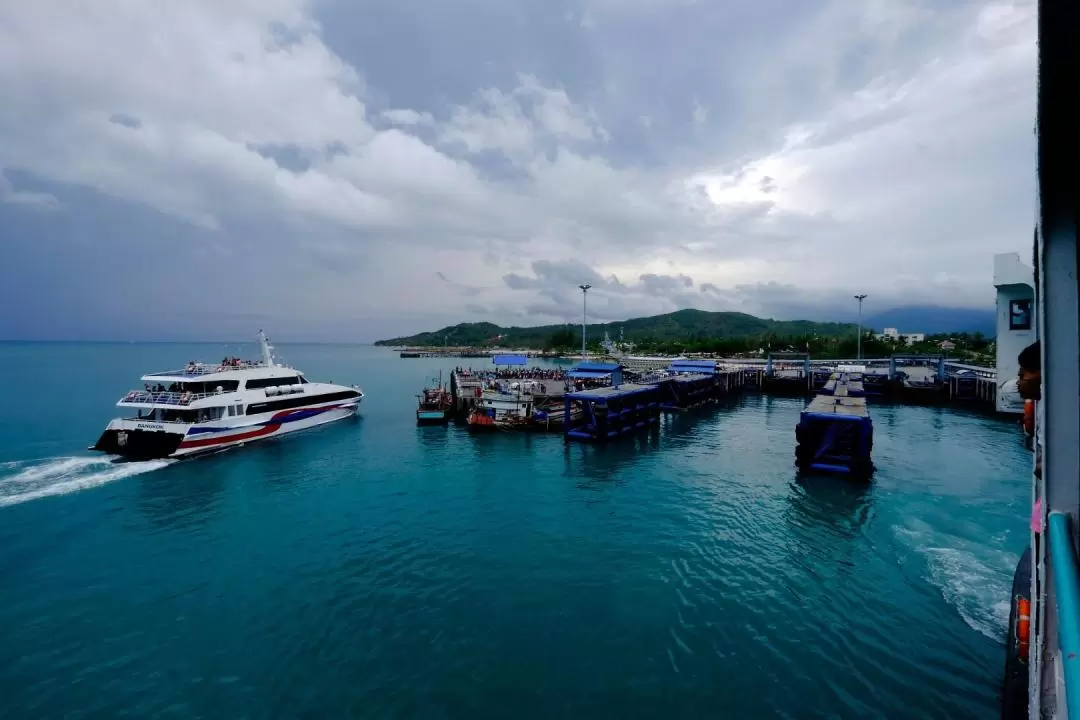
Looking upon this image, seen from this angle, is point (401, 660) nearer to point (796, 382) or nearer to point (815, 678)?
point (815, 678)

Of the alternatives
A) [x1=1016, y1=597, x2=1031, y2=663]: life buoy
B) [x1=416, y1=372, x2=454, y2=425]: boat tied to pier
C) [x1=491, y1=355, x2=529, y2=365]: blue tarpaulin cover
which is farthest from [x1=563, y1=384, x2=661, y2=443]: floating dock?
[x1=1016, y1=597, x2=1031, y2=663]: life buoy

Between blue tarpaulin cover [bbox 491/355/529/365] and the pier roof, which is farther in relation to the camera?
blue tarpaulin cover [bbox 491/355/529/365]

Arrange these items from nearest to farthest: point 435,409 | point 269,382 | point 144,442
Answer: point 144,442, point 269,382, point 435,409

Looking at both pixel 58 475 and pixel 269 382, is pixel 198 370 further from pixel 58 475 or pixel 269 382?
pixel 58 475

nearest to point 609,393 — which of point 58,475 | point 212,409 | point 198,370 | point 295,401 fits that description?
point 295,401

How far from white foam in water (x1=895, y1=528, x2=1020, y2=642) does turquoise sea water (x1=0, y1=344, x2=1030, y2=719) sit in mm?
94

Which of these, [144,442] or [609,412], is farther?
[609,412]

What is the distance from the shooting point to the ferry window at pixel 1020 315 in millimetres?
15219

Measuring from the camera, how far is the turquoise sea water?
10789mm

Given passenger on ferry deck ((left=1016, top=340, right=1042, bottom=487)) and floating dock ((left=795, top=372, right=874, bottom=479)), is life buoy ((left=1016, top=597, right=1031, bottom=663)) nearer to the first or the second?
passenger on ferry deck ((left=1016, top=340, right=1042, bottom=487))

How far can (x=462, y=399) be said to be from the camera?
4784 cm

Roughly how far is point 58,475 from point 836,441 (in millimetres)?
44519

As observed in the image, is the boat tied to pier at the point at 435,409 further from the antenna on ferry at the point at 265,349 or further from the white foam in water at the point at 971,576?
the white foam in water at the point at 971,576

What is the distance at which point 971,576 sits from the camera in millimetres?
15234
